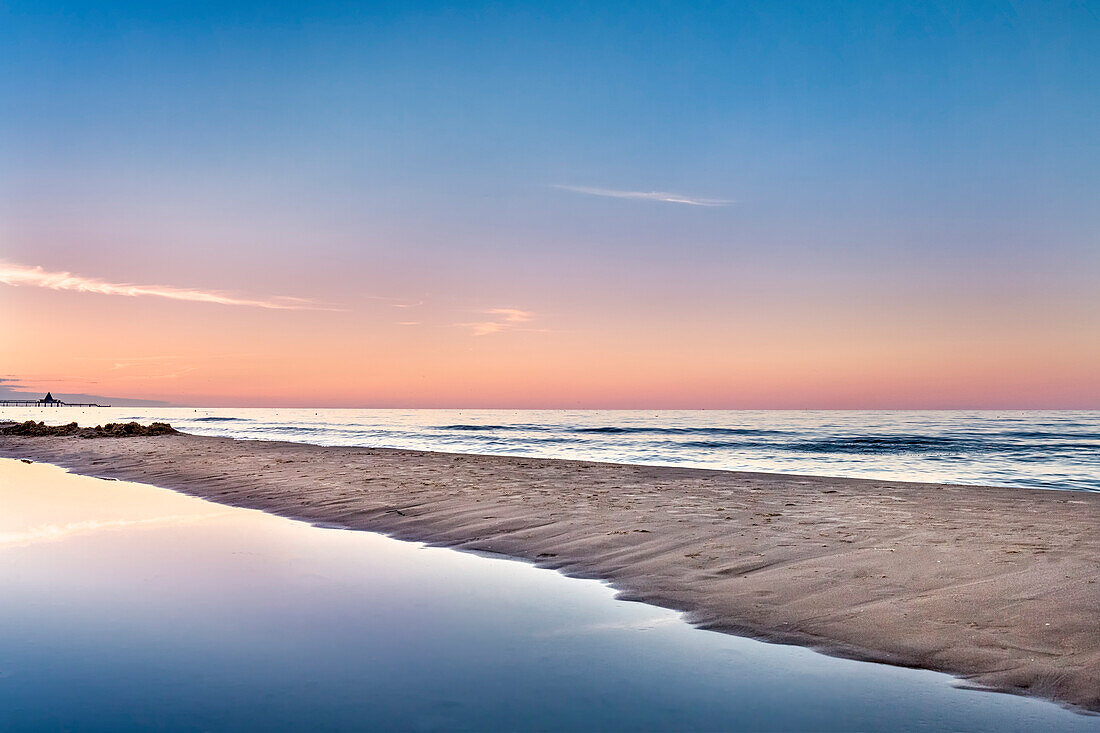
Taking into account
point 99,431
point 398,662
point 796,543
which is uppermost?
point 796,543

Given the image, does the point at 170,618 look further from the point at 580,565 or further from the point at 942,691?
the point at 942,691

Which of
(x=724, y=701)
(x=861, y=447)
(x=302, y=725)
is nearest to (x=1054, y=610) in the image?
(x=724, y=701)

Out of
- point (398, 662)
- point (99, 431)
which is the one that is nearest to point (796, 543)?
point (398, 662)

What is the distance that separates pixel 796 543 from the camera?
9.89 metres

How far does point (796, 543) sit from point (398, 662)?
6.22 metres

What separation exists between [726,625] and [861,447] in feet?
111

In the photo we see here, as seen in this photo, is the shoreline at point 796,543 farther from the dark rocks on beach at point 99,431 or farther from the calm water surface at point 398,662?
the dark rocks on beach at point 99,431

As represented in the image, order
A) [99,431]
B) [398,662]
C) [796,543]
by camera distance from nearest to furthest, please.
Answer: [398,662], [796,543], [99,431]

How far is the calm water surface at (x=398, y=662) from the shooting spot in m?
4.47

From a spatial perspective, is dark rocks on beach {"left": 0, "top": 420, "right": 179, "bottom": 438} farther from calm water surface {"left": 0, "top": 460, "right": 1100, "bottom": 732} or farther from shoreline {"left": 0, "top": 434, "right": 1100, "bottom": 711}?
calm water surface {"left": 0, "top": 460, "right": 1100, "bottom": 732}

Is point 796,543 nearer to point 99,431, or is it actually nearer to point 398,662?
point 398,662

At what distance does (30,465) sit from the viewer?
25.5 m

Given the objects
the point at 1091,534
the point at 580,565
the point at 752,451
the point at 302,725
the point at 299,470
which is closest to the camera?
the point at 302,725

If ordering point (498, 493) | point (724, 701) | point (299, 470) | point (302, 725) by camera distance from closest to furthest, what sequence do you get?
point (302, 725) < point (724, 701) < point (498, 493) < point (299, 470)
